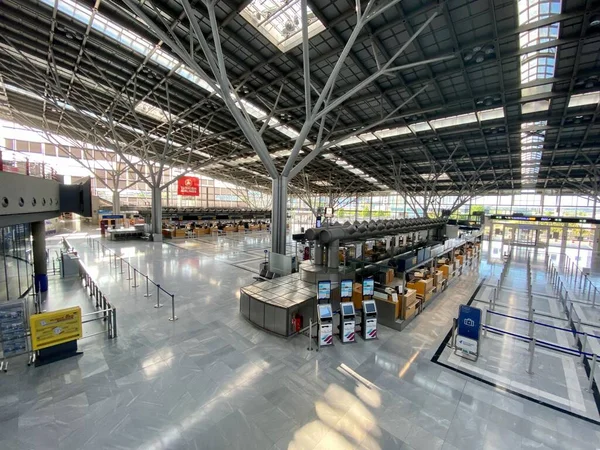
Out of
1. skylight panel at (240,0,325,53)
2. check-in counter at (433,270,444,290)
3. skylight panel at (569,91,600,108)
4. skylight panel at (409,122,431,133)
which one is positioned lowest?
A: check-in counter at (433,270,444,290)

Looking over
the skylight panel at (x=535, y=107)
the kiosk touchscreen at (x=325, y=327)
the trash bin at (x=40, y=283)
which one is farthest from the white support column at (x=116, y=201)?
the skylight panel at (x=535, y=107)

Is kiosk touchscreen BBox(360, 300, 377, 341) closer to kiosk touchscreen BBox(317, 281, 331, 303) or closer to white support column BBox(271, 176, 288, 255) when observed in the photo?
kiosk touchscreen BBox(317, 281, 331, 303)

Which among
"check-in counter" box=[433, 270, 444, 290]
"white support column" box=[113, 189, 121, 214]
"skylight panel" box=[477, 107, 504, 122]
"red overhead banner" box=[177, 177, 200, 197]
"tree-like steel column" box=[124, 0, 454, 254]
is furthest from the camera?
"white support column" box=[113, 189, 121, 214]

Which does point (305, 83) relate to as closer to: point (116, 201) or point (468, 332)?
point (468, 332)

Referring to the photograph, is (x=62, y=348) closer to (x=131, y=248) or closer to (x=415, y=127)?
(x=131, y=248)

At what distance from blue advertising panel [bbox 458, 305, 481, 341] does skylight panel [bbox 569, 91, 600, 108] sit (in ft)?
50.6

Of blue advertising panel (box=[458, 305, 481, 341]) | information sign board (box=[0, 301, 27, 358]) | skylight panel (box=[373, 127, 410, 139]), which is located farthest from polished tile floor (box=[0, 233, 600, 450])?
Answer: skylight panel (box=[373, 127, 410, 139])

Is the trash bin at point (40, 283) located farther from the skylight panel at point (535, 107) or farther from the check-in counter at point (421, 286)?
the skylight panel at point (535, 107)

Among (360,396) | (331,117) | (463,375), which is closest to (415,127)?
(331,117)

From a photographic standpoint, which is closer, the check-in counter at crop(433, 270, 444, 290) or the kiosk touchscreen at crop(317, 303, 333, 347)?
the kiosk touchscreen at crop(317, 303, 333, 347)

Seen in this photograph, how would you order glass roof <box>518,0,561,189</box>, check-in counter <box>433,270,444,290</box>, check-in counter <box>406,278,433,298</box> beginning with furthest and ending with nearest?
check-in counter <box>433,270,444,290</box> < check-in counter <box>406,278,433,298</box> < glass roof <box>518,0,561,189</box>

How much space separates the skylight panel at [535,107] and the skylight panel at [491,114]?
1036 mm

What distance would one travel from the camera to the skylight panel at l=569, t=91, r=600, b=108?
43.0 feet

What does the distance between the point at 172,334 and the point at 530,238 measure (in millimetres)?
42629
